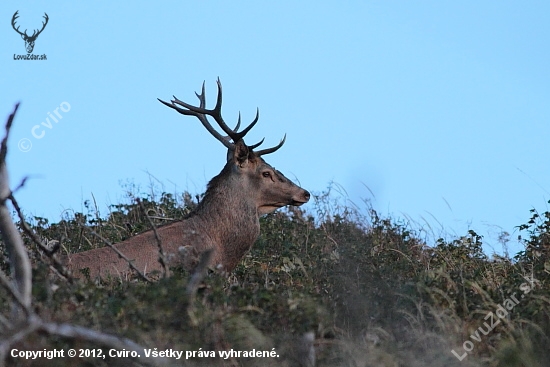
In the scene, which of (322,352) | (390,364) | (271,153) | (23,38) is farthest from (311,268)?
(23,38)

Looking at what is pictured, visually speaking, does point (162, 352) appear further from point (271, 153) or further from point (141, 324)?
point (271, 153)

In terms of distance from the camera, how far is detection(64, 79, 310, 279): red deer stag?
9125 mm

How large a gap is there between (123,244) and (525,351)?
16.3ft

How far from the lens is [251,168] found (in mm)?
10555

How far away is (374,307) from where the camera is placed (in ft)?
21.3

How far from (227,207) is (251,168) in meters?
0.63
